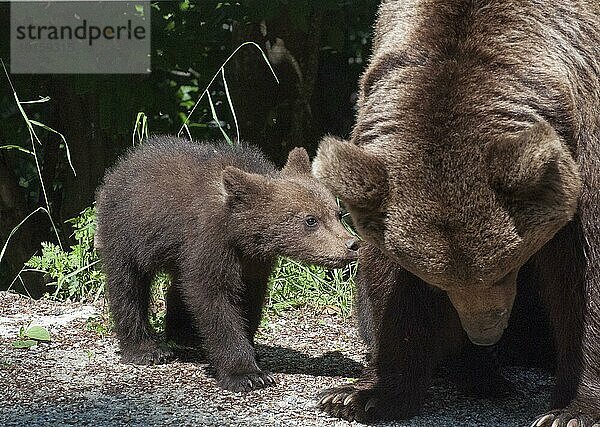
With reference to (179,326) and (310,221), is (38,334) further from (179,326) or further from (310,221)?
(310,221)

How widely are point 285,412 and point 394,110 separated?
1542 mm

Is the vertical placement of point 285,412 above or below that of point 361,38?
below

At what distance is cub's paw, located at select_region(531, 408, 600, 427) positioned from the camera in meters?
4.50

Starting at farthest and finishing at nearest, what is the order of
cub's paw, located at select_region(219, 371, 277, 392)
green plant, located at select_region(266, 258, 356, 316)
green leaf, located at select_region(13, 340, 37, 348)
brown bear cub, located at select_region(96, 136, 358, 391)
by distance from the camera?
green plant, located at select_region(266, 258, 356, 316)
green leaf, located at select_region(13, 340, 37, 348)
brown bear cub, located at select_region(96, 136, 358, 391)
cub's paw, located at select_region(219, 371, 277, 392)

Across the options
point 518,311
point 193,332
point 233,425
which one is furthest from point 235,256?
point 518,311

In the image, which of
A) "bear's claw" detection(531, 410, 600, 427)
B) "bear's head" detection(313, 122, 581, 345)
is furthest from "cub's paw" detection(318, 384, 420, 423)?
"bear's head" detection(313, 122, 581, 345)

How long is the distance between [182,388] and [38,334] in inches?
46.0

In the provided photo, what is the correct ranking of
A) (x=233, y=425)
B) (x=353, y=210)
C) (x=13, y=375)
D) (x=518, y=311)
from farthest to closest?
(x=518, y=311)
(x=13, y=375)
(x=233, y=425)
(x=353, y=210)

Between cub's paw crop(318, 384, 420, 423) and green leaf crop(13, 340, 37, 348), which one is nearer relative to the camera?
cub's paw crop(318, 384, 420, 423)

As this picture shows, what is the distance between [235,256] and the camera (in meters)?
5.64

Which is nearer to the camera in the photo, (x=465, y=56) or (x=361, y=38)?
(x=465, y=56)

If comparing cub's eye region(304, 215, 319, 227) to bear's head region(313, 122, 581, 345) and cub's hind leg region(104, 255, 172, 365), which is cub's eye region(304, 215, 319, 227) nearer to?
cub's hind leg region(104, 255, 172, 365)

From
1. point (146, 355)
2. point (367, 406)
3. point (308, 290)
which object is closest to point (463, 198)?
point (367, 406)

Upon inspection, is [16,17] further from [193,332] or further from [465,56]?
[465,56]
